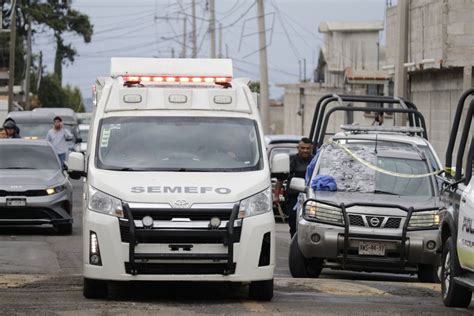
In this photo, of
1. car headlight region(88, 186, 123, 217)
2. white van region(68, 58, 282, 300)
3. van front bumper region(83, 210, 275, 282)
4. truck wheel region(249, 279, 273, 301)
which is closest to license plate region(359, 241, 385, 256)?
white van region(68, 58, 282, 300)

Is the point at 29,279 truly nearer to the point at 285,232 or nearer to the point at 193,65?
the point at 193,65

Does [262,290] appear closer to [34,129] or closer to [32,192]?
[32,192]

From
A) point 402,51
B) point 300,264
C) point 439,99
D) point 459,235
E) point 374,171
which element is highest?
point 402,51

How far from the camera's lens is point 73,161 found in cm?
A: 1328

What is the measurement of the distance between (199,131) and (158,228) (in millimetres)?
1655

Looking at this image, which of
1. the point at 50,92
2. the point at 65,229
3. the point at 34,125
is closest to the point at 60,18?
the point at 50,92

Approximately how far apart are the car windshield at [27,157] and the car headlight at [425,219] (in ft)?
30.6

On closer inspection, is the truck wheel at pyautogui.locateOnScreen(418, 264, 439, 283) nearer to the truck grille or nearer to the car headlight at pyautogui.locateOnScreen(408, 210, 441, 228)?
the car headlight at pyautogui.locateOnScreen(408, 210, 441, 228)

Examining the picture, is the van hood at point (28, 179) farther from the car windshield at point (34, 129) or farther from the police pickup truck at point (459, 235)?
the car windshield at point (34, 129)

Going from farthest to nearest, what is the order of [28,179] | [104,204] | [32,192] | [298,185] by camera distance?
1. [28,179]
2. [32,192]
3. [298,185]
4. [104,204]

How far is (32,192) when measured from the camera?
21.3 metres

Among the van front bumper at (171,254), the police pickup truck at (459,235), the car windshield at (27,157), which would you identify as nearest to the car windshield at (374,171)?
the police pickup truck at (459,235)

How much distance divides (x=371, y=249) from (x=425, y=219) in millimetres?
768

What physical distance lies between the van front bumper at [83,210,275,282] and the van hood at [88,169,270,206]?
279mm
